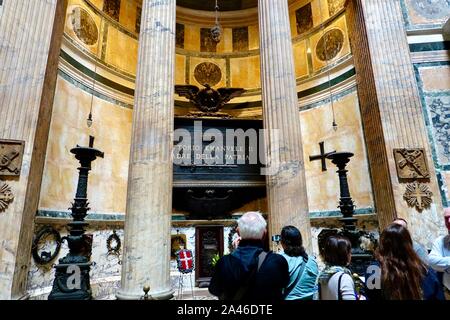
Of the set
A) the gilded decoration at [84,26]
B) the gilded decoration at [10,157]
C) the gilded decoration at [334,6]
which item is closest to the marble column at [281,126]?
the gilded decoration at [334,6]

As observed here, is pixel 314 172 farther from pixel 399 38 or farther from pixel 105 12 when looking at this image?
pixel 105 12

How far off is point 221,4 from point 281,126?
7.87m

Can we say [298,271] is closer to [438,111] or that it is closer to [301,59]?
[438,111]

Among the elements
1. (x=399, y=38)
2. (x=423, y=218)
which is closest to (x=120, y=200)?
(x=423, y=218)

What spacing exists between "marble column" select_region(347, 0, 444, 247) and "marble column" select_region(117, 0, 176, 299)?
14.9 feet

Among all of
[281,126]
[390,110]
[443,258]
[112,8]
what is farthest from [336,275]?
[112,8]

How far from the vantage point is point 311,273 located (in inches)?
89.0

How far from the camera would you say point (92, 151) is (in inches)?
169

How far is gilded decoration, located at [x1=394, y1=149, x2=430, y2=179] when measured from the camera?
543 cm

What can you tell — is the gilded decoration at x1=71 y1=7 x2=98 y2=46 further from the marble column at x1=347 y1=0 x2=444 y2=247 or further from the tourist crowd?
the tourist crowd

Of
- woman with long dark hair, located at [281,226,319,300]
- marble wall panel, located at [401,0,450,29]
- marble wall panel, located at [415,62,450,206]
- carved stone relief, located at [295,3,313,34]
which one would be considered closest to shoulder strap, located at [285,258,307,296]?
woman with long dark hair, located at [281,226,319,300]

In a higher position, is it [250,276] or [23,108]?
[23,108]

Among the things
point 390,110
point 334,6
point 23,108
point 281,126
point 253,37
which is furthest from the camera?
point 253,37

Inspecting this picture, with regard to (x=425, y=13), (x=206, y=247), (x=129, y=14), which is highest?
(x=129, y=14)
